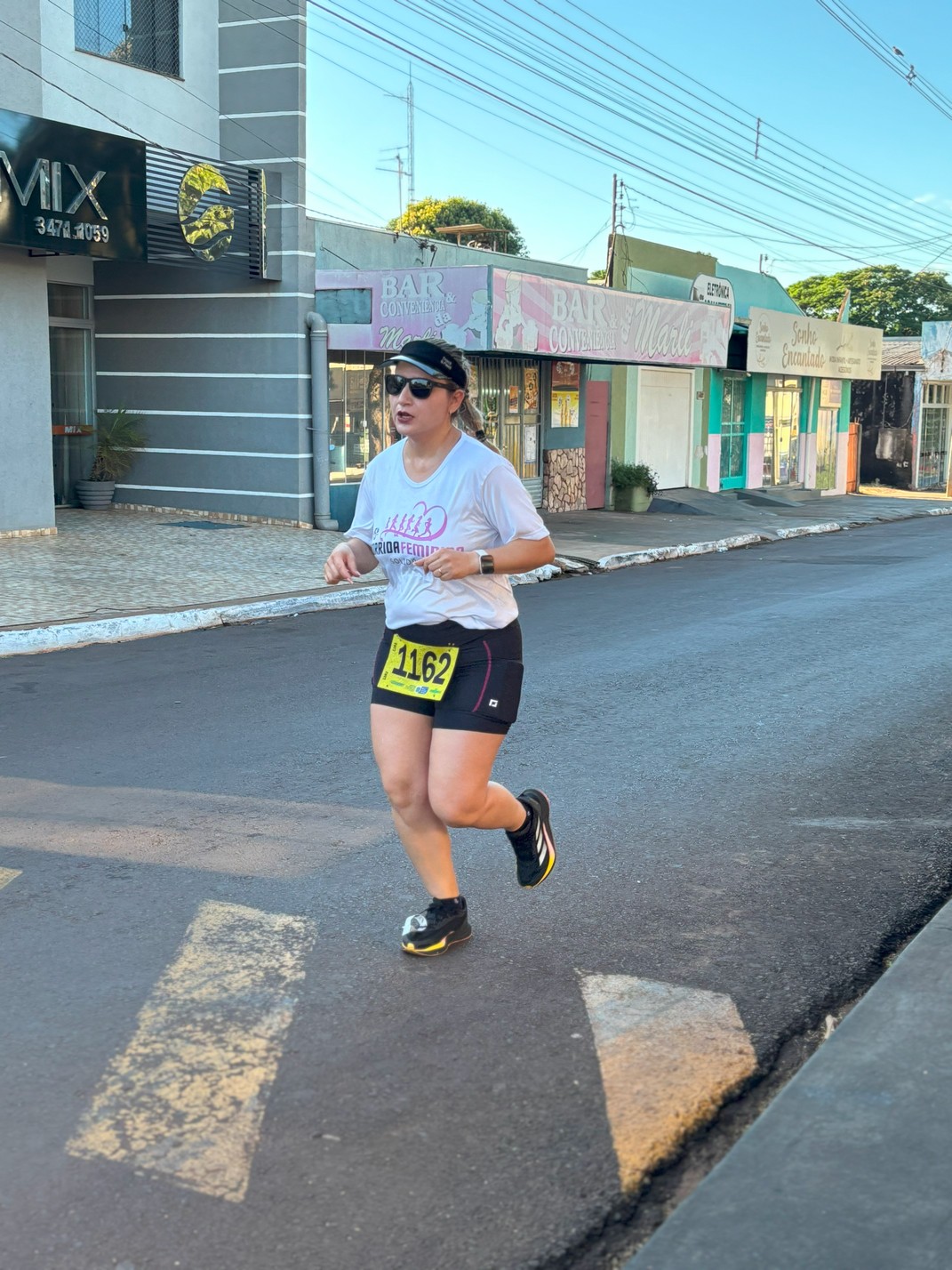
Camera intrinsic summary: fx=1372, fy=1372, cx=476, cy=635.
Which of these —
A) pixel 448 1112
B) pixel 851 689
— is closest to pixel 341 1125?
pixel 448 1112

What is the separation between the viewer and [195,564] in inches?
574

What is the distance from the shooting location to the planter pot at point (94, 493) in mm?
19734

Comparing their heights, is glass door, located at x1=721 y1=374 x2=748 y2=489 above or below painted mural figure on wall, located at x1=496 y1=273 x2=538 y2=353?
below

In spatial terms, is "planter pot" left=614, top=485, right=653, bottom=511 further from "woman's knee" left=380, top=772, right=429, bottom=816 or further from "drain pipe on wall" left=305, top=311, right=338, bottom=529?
"woman's knee" left=380, top=772, right=429, bottom=816

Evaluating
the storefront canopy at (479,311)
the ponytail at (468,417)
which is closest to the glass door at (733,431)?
the storefront canopy at (479,311)

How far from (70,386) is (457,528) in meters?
17.4

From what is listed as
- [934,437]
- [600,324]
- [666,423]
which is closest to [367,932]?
[600,324]

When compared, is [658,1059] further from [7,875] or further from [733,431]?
[733,431]

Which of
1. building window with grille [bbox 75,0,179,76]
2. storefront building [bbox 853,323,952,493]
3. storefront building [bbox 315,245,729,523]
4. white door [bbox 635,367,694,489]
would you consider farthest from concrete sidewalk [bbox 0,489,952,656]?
storefront building [bbox 853,323,952,493]

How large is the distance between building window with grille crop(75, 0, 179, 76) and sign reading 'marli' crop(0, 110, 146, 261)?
277 centimetres

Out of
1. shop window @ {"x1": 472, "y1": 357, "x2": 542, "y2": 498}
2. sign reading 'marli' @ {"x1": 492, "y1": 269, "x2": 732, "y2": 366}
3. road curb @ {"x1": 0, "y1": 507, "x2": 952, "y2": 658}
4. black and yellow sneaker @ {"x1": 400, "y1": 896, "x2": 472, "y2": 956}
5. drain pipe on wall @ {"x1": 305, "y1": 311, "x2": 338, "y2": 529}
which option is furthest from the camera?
shop window @ {"x1": 472, "y1": 357, "x2": 542, "y2": 498}

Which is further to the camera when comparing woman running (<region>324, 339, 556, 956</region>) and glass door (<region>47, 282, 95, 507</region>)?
glass door (<region>47, 282, 95, 507</region>)

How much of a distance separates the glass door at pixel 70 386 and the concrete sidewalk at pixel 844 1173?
17824mm

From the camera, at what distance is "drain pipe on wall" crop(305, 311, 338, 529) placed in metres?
18.5
